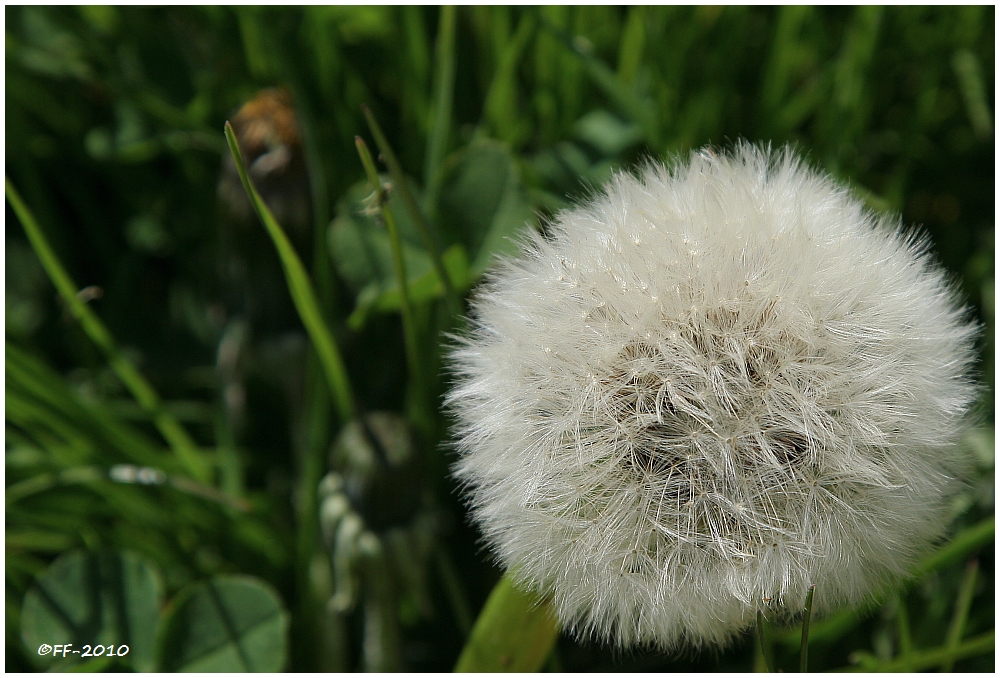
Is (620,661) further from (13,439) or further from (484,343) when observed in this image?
(13,439)

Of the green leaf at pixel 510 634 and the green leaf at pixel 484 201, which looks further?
the green leaf at pixel 484 201

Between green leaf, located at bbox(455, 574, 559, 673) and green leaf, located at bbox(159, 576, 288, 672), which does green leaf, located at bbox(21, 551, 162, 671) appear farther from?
green leaf, located at bbox(455, 574, 559, 673)

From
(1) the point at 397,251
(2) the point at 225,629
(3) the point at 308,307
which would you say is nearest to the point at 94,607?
(2) the point at 225,629

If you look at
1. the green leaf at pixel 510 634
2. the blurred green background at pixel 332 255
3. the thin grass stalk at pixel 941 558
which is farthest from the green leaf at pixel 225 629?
the thin grass stalk at pixel 941 558

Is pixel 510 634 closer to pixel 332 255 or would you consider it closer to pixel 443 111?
pixel 332 255

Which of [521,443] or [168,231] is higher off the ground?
[168,231]

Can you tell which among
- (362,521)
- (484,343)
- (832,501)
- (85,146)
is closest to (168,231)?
(85,146)

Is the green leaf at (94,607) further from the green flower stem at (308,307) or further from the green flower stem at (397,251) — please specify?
the green flower stem at (397,251)

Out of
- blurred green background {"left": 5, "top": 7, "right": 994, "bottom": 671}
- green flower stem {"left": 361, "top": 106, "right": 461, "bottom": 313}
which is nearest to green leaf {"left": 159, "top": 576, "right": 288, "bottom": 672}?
blurred green background {"left": 5, "top": 7, "right": 994, "bottom": 671}
